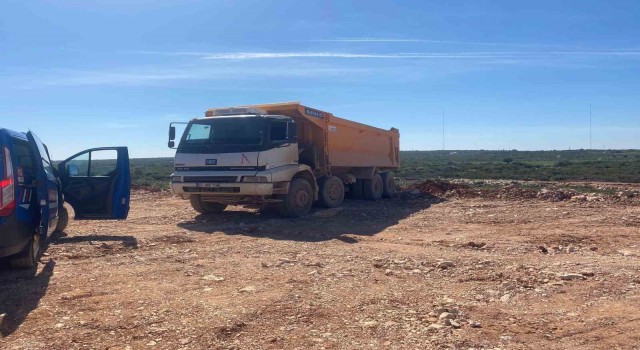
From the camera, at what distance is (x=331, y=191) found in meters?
15.9

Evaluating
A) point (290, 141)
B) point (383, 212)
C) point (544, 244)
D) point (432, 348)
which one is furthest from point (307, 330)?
point (383, 212)

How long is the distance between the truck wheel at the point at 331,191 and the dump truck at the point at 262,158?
3 centimetres

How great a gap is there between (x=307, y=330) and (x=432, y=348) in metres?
1.14

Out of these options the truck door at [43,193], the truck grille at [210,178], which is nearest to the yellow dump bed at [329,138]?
the truck grille at [210,178]

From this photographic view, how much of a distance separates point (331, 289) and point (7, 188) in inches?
154

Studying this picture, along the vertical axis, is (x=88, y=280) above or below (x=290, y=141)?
below

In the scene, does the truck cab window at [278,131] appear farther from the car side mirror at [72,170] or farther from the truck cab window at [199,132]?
the car side mirror at [72,170]

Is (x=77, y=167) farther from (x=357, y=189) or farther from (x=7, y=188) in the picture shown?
(x=357, y=189)

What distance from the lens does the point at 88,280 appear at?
23.4ft

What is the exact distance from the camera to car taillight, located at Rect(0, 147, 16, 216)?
6.72 metres

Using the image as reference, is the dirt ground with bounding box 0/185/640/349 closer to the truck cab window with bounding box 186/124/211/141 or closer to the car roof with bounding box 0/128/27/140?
the car roof with bounding box 0/128/27/140

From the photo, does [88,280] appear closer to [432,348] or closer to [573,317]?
[432,348]

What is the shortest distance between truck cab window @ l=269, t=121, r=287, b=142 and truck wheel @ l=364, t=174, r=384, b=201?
5584mm

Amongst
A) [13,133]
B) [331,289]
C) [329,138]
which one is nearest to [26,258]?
[13,133]
